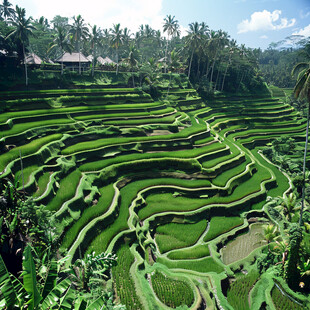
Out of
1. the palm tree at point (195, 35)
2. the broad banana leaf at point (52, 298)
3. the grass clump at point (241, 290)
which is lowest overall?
the grass clump at point (241, 290)

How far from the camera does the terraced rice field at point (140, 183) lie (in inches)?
634

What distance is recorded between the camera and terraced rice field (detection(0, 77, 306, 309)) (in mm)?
16094

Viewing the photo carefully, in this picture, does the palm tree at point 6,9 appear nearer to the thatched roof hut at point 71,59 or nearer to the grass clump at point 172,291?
the thatched roof hut at point 71,59

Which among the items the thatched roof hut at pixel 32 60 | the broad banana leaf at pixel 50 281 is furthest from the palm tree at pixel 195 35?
the broad banana leaf at pixel 50 281

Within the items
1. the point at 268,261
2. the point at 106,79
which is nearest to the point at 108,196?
the point at 268,261

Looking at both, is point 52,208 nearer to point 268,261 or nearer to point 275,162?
point 268,261

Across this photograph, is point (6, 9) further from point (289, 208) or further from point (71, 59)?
point (289, 208)

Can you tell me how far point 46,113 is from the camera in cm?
3334

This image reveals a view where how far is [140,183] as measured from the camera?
26.1 meters

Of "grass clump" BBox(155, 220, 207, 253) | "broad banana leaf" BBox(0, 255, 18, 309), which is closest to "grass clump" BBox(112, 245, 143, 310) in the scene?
"grass clump" BBox(155, 220, 207, 253)

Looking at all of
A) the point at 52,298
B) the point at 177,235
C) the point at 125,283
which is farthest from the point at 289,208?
the point at 52,298

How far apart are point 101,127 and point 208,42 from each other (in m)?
38.8

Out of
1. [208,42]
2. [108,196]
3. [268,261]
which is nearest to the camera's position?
[268,261]

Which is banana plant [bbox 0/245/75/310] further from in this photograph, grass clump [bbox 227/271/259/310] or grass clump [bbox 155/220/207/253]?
grass clump [bbox 155/220/207/253]
